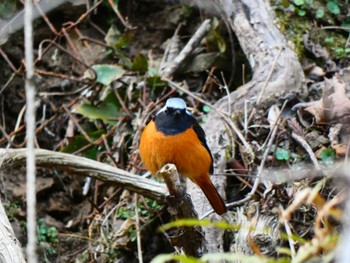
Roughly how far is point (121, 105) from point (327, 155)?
2182mm

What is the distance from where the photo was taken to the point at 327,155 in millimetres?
5309

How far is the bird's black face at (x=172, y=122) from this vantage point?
496cm

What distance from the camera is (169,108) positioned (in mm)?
4996

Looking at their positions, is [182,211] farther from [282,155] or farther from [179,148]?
[282,155]

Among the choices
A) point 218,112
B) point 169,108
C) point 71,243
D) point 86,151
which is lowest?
point 71,243

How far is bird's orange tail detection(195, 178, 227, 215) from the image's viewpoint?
4938 mm

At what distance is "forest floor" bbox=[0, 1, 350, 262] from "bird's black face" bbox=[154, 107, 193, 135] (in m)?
0.65

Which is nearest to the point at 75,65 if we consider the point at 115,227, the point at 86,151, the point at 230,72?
the point at 86,151

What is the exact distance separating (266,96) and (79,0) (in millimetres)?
2451

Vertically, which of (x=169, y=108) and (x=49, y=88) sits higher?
(x=169, y=108)

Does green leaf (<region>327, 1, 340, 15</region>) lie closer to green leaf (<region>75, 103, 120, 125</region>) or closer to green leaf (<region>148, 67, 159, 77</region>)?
green leaf (<region>148, 67, 159, 77</region>)

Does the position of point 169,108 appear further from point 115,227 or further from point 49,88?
point 49,88

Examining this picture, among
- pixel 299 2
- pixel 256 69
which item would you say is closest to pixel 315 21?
pixel 299 2

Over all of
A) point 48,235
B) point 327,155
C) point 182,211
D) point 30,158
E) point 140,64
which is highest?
point 30,158
